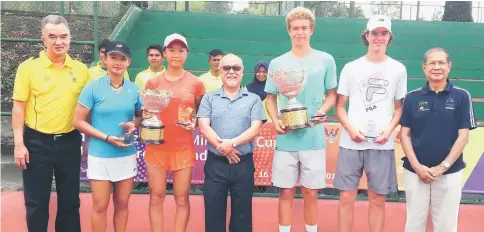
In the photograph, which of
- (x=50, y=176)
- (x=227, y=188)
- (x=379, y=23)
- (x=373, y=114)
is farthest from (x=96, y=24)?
(x=373, y=114)

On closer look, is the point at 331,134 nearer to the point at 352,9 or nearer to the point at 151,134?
the point at 151,134

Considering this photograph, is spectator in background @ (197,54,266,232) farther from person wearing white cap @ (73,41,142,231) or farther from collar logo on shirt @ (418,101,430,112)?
collar logo on shirt @ (418,101,430,112)

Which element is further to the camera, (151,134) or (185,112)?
(185,112)

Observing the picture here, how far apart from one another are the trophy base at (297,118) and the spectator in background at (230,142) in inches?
8.8

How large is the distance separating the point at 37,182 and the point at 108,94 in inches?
37.8

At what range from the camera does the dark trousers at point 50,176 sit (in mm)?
3797

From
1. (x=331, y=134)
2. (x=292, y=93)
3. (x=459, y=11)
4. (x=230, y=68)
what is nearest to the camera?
(x=230, y=68)

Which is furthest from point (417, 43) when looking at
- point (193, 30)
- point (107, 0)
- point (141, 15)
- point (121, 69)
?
point (121, 69)

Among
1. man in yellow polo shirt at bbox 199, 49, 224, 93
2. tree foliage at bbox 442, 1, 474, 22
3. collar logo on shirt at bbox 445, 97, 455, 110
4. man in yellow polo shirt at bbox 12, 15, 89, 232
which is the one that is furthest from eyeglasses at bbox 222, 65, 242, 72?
tree foliage at bbox 442, 1, 474, 22

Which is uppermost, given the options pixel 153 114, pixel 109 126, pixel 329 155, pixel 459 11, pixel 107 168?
pixel 459 11

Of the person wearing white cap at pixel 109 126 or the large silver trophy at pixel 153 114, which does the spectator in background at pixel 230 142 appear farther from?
the person wearing white cap at pixel 109 126

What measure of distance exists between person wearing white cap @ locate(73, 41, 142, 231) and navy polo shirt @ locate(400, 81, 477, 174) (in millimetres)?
2289

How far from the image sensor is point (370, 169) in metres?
3.88

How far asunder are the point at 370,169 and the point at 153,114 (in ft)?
6.03
